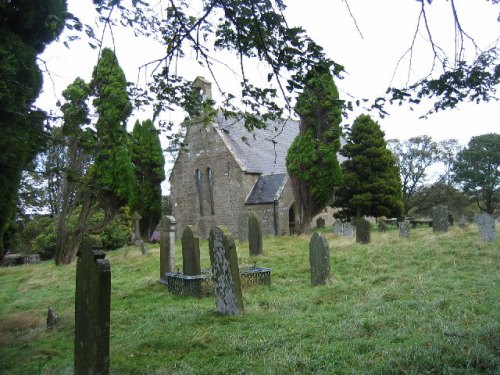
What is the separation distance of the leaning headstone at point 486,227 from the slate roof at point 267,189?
456 inches

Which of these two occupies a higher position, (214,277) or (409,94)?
(409,94)

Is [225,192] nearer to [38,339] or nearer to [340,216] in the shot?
[340,216]

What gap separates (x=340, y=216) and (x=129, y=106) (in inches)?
942

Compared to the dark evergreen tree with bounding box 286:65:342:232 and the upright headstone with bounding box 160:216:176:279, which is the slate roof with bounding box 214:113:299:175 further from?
the upright headstone with bounding box 160:216:176:279

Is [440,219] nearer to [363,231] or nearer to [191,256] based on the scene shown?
[363,231]

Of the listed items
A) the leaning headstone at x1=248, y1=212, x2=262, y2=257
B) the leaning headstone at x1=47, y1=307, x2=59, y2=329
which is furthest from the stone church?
the leaning headstone at x1=47, y1=307, x2=59, y2=329

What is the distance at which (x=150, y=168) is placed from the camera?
28281 millimetres

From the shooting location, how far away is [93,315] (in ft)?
14.2

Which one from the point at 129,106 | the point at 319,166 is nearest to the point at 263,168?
the point at 319,166

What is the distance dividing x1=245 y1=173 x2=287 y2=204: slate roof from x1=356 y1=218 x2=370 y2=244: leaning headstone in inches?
331

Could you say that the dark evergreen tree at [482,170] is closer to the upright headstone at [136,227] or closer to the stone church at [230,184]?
the stone church at [230,184]

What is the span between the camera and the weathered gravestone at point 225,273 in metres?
6.93

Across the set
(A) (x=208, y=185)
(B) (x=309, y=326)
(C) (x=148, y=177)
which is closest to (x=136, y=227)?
(C) (x=148, y=177)

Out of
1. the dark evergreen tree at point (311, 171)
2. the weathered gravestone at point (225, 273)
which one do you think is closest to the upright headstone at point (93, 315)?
the weathered gravestone at point (225, 273)
